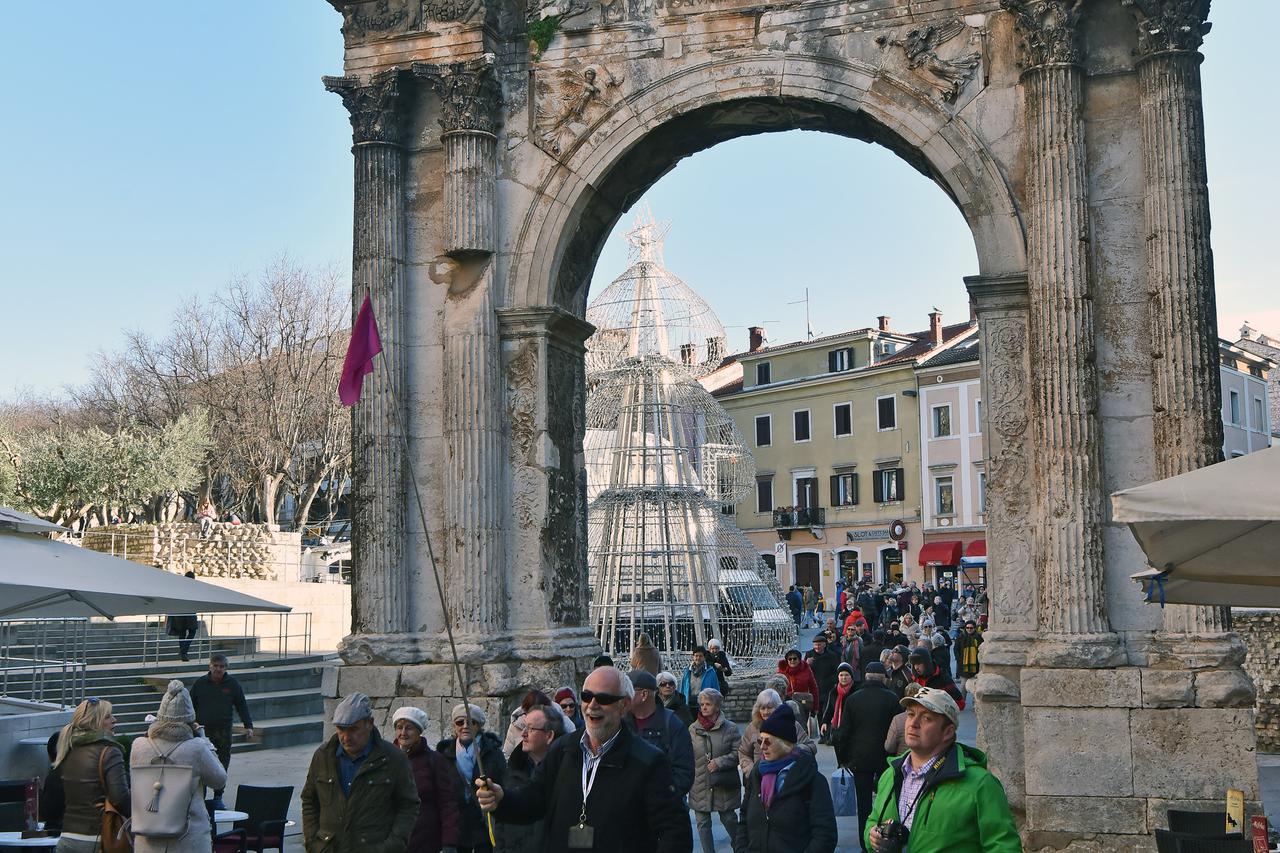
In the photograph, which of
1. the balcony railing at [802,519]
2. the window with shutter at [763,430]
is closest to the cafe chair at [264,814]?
the balcony railing at [802,519]

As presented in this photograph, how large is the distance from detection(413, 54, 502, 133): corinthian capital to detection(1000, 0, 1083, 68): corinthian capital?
4.49m

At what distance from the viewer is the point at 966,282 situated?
11.1 meters

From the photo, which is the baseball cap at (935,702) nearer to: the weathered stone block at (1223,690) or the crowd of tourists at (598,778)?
the crowd of tourists at (598,778)

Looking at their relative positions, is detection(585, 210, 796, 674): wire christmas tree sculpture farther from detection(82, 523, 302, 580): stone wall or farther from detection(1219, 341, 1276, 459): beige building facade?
detection(1219, 341, 1276, 459): beige building facade

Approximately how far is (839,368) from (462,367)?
40994mm

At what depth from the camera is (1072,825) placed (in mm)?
10242

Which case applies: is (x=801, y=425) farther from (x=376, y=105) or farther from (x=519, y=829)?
(x=519, y=829)

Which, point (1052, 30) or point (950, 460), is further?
point (950, 460)

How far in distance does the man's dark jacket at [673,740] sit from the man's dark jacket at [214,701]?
6.49 m

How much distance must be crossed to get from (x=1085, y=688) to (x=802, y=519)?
41998mm

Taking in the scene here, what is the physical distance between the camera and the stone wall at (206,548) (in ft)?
97.9

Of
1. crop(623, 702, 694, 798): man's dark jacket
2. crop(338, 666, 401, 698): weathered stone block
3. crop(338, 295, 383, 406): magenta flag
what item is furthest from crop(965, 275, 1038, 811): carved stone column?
crop(338, 666, 401, 698): weathered stone block

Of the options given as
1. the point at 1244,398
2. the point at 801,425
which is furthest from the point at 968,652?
the point at 801,425

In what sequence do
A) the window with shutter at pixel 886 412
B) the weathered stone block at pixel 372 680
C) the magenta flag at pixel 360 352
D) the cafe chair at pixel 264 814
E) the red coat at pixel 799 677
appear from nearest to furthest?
the cafe chair at pixel 264 814 < the magenta flag at pixel 360 352 < the weathered stone block at pixel 372 680 < the red coat at pixel 799 677 < the window with shutter at pixel 886 412
